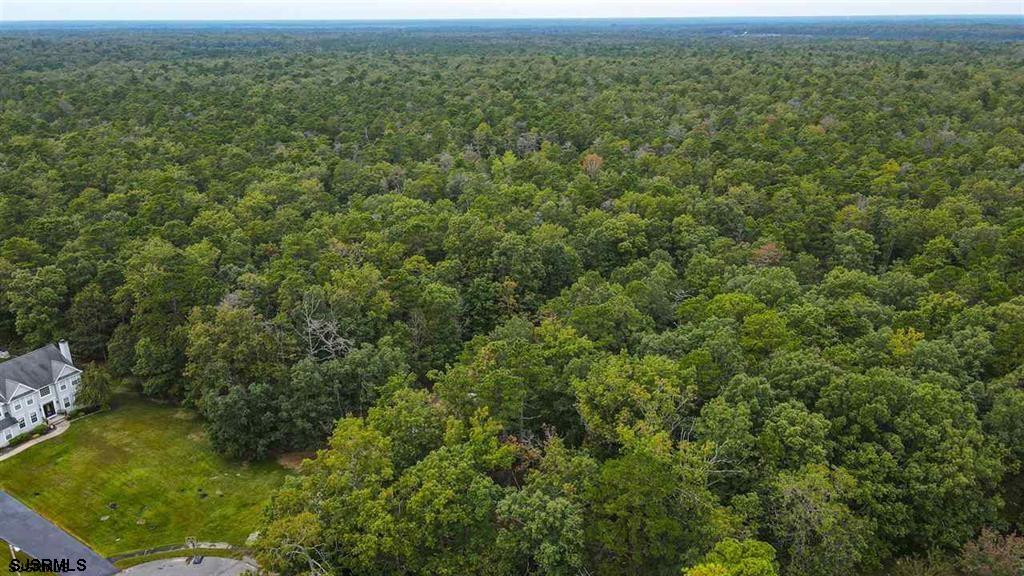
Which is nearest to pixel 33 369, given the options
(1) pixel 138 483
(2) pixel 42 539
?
(1) pixel 138 483

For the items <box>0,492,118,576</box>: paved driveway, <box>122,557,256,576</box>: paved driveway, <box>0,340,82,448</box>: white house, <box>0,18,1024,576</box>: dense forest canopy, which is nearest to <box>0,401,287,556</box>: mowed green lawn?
<box>0,492,118,576</box>: paved driveway

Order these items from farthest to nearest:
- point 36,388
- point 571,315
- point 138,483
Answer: point 36,388, point 571,315, point 138,483

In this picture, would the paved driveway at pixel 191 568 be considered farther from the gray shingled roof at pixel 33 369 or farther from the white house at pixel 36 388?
the gray shingled roof at pixel 33 369

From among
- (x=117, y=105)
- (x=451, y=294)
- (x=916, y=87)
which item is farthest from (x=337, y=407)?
(x=916, y=87)

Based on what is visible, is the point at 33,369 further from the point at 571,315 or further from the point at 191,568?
the point at 571,315

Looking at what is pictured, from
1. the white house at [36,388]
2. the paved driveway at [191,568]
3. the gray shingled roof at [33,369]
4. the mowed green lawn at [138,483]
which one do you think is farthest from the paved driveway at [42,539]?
the gray shingled roof at [33,369]

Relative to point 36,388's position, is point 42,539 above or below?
below

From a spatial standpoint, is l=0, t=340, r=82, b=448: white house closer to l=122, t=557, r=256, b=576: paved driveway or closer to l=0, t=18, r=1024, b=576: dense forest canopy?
l=0, t=18, r=1024, b=576: dense forest canopy
